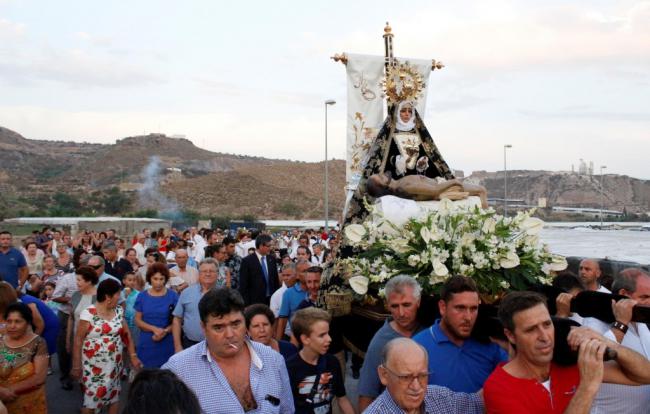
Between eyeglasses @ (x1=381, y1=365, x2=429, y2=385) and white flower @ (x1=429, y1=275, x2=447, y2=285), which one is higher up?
white flower @ (x1=429, y1=275, x2=447, y2=285)

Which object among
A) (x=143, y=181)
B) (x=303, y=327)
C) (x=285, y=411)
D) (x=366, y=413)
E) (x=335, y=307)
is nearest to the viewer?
(x=366, y=413)

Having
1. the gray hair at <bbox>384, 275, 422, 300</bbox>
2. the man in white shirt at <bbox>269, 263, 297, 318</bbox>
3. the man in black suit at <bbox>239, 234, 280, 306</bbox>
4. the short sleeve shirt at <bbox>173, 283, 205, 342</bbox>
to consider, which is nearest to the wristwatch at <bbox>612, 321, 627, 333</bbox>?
the gray hair at <bbox>384, 275, 422, 300</bbox>

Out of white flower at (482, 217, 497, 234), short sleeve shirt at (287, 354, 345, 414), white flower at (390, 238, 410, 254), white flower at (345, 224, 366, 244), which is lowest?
short sleeve shirt at (287, 354, 345, 414)

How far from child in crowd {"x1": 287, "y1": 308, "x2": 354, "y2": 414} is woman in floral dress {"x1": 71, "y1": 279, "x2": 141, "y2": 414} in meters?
2.77

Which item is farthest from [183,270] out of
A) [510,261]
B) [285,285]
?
[510,261]

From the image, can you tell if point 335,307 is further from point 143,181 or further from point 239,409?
point 143,181

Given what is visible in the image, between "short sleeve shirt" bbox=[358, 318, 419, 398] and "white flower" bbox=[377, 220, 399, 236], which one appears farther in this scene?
"white flower" bbox=[377, 220, 399, 236]

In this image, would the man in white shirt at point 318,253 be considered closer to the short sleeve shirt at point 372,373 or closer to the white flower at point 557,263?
the white flower at point 557,263

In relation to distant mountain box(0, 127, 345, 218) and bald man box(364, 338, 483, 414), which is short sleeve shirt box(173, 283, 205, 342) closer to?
bald man box(364, 338, 483, 414)

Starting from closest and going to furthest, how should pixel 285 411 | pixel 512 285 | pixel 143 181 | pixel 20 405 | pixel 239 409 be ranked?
pixel 239 409 < pixel 285 411 < pixel 512 285 < pixel 20 405 < pixel 143 181

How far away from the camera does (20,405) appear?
17.7 ft

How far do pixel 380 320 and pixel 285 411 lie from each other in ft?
6.96

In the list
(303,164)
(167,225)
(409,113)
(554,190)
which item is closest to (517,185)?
(554,190)

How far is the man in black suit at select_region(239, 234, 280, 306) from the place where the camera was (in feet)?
31.4
